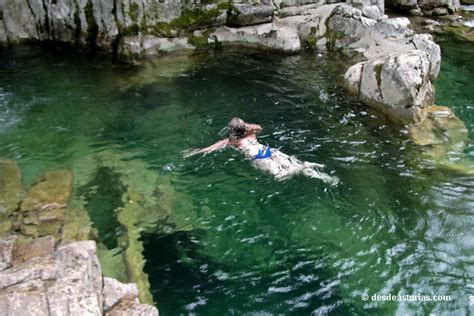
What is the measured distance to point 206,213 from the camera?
10.1m

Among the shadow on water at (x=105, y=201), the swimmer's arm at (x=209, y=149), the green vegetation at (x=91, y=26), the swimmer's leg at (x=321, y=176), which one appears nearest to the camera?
the shadow on water at (x=105, y=201)

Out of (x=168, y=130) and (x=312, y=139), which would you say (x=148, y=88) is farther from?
(x=312, y=139)

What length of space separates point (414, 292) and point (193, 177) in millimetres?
5751

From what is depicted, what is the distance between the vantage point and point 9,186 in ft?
34.7

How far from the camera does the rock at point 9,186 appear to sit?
9782 millimetres

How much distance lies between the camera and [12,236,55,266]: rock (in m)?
7.86

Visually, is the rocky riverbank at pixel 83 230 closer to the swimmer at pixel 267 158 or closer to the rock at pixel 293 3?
the swimmer at pixel 267 158

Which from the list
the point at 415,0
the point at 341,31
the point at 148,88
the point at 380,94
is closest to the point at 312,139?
the point at 380,94

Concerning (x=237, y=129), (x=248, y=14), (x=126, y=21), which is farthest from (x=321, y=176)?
(x=126, y=21)

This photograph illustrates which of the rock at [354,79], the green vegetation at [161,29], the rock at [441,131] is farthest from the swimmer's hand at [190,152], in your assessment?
the green vegetation at [161,29]

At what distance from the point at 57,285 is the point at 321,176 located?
6831 millimetres

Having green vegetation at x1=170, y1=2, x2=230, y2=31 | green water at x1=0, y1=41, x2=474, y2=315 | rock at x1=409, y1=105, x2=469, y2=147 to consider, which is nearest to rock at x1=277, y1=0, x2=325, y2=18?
green vegetation at x1=170, y1=2, x2=230, y2=31

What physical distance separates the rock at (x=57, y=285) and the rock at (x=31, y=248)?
58.9 inches

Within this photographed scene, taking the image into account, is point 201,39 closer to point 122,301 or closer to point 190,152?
point 190,152
